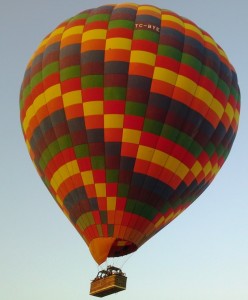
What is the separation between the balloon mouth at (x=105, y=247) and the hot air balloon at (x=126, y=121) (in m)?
0.03

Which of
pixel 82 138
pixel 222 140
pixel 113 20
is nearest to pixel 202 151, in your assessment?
pixel 222 140

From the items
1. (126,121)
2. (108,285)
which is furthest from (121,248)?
(126,121)

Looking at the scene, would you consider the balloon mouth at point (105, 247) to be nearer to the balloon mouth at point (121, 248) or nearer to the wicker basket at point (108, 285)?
the balloon mouth at point (121, 248)

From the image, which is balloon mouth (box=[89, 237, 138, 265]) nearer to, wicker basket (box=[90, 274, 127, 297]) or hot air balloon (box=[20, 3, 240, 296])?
hot air balloon (box=[20, 3, 240, 296])

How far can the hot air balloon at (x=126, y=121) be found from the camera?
654 inches

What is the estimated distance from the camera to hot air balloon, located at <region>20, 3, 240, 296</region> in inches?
654

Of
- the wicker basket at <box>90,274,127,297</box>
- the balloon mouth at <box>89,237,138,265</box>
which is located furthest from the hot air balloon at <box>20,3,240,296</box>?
the wicker basket at <box>90,274,127,297</box>

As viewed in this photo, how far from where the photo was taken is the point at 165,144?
55.4 ft

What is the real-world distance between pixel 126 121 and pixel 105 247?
371cm

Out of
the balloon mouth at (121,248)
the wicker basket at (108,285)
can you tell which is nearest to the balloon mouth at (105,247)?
the balloon mouth at (121,248)

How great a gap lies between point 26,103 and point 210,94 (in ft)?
19.7

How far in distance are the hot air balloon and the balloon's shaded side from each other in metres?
0.03

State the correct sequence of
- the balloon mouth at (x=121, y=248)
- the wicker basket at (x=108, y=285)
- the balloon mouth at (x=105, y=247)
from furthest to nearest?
the balloon mouth at (x=121, y=248) < the balloon mouth at (x=105, y=247) < the wicker basket at (x=108, y=285)

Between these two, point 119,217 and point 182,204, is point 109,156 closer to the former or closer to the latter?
point 119,217
